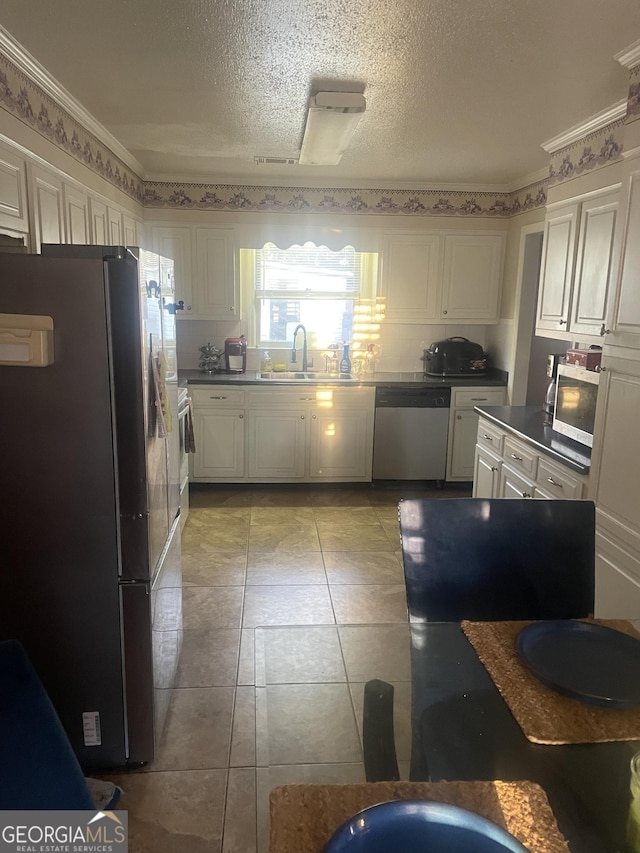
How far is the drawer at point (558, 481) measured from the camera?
2627 mm

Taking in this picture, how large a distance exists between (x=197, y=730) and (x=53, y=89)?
274cm

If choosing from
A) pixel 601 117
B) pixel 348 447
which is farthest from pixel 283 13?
pixel 348 447

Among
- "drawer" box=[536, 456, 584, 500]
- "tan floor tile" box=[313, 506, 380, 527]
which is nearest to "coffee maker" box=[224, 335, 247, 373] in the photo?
"tan floor tile" box=[313, 506, 380, 527]

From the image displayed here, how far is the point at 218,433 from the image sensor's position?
4707 millimetres

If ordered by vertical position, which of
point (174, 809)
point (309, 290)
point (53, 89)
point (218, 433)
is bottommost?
point (174, 809)

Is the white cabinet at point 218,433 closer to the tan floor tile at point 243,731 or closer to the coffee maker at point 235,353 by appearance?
the coffee maker at point 235,353

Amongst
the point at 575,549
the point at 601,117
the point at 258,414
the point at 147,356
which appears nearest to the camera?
the point at 575,549

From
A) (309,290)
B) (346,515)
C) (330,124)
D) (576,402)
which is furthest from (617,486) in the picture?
(309,290)

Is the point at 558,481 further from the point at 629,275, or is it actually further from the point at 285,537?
the point at 285,537

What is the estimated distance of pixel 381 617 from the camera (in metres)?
3.03

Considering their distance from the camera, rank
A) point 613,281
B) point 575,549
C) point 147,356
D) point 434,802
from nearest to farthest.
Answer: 1. point 434,802
2. point 575,549
3. point 147,356
4. point 613,281

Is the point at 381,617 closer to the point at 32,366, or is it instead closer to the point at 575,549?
the point at 575,549

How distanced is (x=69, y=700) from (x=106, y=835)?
0.84m

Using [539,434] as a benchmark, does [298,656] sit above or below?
below
